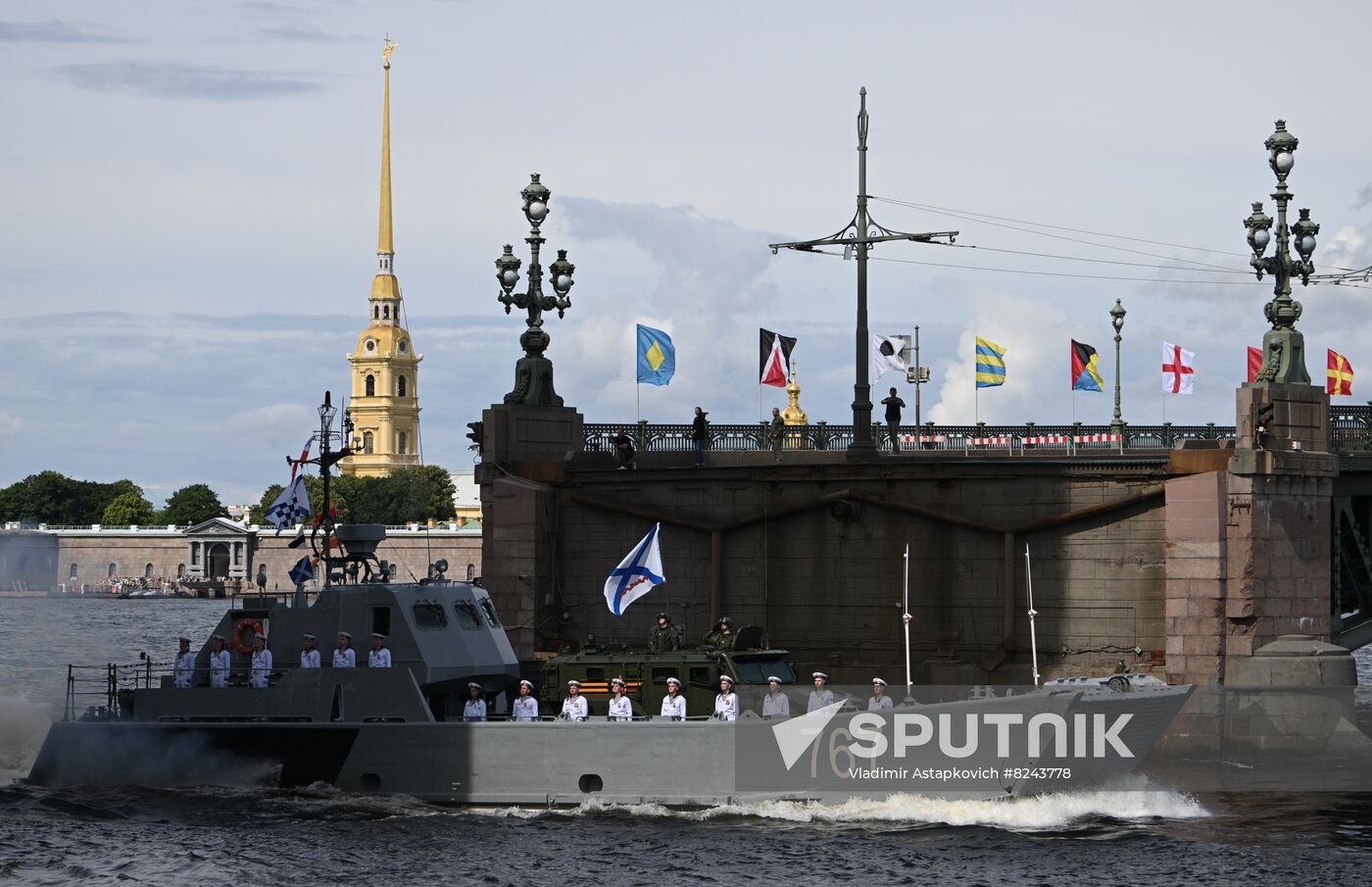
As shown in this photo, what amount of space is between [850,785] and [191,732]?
12.4 meters

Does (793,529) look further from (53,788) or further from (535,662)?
(53,788)

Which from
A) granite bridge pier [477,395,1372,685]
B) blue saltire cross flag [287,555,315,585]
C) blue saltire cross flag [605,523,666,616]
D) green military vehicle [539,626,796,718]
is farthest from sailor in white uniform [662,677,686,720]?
granite bridge pier [477,395,1372,685]

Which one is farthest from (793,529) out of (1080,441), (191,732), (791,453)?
(191,732)

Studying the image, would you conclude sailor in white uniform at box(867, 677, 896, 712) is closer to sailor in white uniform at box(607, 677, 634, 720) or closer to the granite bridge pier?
sailor in white uniform at box(607, 677, 634, 720)

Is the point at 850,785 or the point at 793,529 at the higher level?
the point at 793,529

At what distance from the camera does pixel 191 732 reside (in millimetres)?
35812

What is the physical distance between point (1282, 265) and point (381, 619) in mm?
20578

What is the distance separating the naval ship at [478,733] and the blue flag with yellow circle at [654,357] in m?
11.9

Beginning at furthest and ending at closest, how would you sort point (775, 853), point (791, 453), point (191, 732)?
point (791, 453), point (191, 732), point (775, 853)

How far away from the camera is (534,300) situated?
46.1 metres

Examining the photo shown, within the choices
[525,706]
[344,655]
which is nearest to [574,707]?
[525,706]

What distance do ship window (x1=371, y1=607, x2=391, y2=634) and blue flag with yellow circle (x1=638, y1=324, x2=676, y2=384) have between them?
A: 14016 millimetres

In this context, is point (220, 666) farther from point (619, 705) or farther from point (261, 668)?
point (619, 705)

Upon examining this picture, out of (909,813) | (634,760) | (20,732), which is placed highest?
(634,760)
